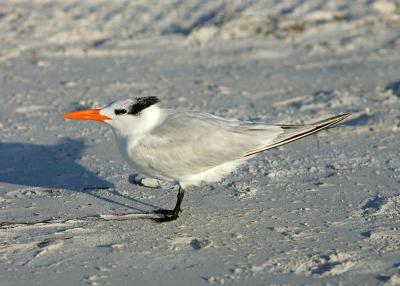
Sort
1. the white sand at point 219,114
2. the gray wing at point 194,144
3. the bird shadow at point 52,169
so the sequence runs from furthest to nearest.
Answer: the bird shadow at point 52,169, the gray wing at point 194,144, the white sand at point 219,114

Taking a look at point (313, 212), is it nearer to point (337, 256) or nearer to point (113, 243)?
point (337, 256)

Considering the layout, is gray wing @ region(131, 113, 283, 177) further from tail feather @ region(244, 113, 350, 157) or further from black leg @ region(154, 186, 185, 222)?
black leg @ region(154, 186, 185, 222)

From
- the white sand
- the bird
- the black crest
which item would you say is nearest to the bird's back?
the bird

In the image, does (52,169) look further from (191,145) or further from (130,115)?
(191,145)

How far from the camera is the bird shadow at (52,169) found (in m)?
4.81

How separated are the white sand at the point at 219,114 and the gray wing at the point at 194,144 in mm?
307

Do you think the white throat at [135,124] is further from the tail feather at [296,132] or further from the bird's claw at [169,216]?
the tail feather at [296,132]

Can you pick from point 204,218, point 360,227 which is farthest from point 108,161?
point 360,227

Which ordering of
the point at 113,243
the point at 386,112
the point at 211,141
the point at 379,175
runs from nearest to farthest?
the point at 113,243, the point at 211,141, the point at 379,175, the point at 386,112

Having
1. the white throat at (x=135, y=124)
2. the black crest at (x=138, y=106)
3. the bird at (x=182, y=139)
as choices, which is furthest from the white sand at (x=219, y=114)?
the black crest at (x=138, y=106)

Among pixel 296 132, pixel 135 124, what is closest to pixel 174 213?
pixel 135 124

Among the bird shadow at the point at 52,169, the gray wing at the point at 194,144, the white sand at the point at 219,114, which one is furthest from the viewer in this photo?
the bird shadow at the point at 52,169

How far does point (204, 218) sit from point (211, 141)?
0.43 meters

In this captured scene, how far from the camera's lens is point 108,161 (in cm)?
523
